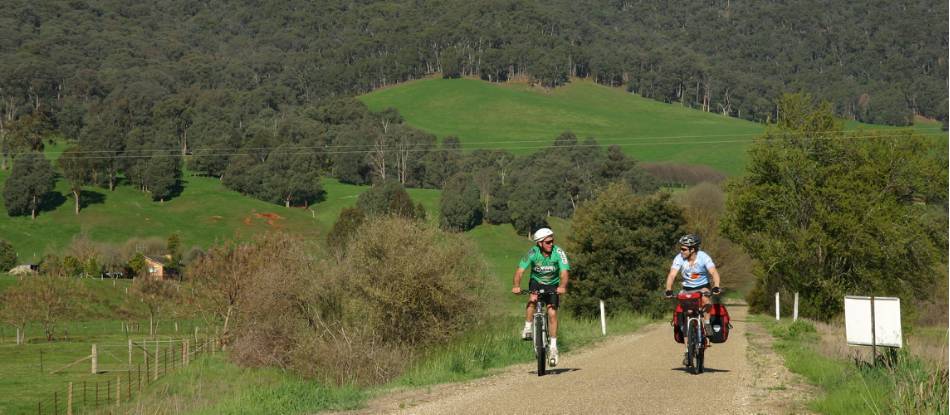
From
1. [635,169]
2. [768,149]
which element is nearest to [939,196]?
[768,149]

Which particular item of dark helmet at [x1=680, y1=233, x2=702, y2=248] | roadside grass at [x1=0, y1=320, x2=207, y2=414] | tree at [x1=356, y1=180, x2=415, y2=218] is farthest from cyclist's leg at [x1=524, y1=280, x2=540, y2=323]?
tree at [x1=356, y1=180, x2=415, y2=218]

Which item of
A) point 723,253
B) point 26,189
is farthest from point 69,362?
point 26,189

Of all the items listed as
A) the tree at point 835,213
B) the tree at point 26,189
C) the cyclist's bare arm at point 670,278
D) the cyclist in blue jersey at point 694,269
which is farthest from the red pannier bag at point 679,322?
the tree at point 26,189

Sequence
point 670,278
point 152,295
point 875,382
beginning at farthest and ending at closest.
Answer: point 152,295 < point 670,278 < point 875,382

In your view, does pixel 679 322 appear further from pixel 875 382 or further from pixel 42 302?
pixel 42 302

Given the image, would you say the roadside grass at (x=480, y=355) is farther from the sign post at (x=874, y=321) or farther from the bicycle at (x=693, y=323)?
the sign post at (x=874, y=321)

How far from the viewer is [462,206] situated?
470ft

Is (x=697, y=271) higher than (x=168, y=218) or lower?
higher

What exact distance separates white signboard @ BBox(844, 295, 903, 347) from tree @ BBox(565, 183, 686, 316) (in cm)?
3472

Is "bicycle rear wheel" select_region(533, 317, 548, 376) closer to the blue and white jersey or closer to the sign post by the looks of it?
the blue and white jersey

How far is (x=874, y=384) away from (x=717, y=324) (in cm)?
284

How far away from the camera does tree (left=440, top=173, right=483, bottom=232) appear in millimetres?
142375

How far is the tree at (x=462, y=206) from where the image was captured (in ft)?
467

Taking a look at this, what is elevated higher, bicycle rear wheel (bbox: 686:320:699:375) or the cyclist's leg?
the cyclist's leg
